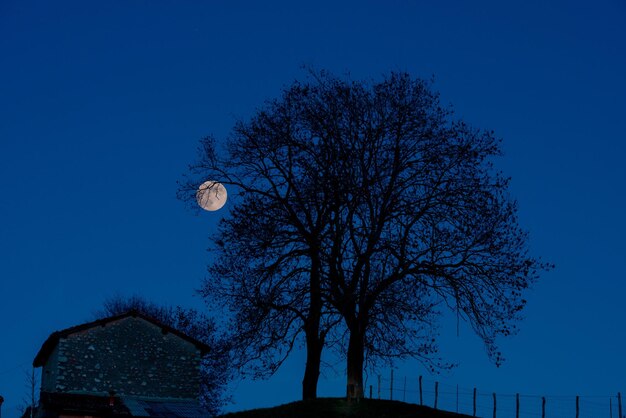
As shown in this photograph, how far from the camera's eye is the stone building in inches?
1412

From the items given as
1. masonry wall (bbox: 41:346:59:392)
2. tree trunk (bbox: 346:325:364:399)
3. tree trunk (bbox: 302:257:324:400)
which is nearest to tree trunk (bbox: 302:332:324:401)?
tree trunk (bbox: 302:257:324:400)

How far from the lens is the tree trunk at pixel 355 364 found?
2811cm

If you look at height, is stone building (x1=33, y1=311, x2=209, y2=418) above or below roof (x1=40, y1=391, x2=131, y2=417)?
above

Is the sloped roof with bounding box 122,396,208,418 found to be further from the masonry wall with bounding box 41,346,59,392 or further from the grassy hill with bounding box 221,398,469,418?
the grassy hill with bounding box 221,398,469,418

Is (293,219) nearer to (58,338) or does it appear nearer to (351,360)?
(351,360)

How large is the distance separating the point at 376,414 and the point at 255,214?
925 cm

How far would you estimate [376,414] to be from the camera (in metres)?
27.1

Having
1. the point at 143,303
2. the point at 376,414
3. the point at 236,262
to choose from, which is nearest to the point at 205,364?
the point at 143,303

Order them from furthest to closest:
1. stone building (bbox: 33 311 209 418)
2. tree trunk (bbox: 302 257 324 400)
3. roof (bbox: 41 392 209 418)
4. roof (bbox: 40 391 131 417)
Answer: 1. stone building (bbox: 33 311 209 418)
2. roof (bbox: 41 392 209 418)
3. roof (bbox: 40 391 131 417)
4. tree trunk (bbox: 302 257 324 400)

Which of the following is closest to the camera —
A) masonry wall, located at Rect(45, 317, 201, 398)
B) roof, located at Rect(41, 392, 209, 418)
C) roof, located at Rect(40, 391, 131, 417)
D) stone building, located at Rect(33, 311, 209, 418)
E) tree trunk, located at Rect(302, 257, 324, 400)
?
tree trunk, located at Rect(302, 257, 324, 400)

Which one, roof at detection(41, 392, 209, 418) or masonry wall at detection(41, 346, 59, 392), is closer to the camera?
roof at detection(41, 392, 209, 418)

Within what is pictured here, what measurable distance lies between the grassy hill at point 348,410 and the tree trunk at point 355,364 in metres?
0.42

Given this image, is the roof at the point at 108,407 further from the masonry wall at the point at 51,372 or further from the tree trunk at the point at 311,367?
the tree trunk at the point at 311,367

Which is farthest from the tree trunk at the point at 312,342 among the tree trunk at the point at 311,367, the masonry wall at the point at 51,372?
the masonry wall at the point at 51,372
